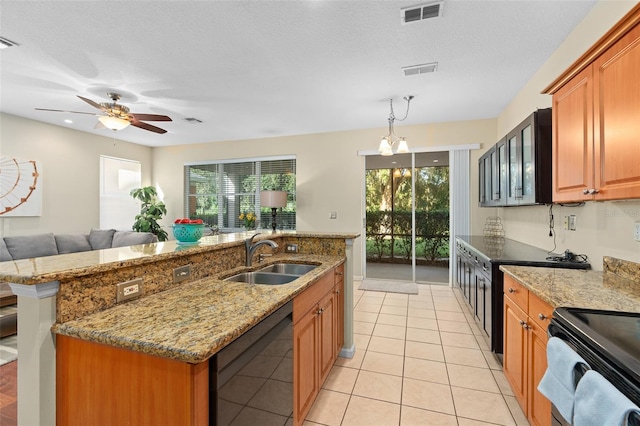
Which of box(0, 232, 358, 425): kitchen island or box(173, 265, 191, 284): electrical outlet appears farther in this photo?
box(173, 265, 191, 284): electrical outlet

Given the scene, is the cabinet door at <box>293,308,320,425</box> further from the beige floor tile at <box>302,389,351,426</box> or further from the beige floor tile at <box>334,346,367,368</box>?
the beige floor tile at <box>334,346,367,368</box>

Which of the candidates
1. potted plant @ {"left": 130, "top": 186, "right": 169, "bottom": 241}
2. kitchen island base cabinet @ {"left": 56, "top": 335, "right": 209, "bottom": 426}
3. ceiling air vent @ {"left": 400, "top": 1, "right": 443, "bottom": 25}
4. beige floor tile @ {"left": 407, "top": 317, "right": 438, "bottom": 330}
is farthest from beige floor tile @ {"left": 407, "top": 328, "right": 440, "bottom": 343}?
potted plant @ {"left": 130, "top": 186, "right": 169, "bottom": 241}

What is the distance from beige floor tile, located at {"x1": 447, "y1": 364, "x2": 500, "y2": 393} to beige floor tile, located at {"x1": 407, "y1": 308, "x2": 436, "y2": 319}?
3.68ft

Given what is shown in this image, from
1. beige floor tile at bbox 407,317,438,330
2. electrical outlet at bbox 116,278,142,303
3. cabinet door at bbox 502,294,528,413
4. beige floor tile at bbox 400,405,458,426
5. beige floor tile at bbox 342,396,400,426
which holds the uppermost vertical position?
electrical outlet at bbox 116,278,142,303

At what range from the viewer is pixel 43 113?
4.32 m

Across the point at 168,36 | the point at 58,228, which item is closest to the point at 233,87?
the point at 168,36

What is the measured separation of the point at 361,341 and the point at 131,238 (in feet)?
13.0

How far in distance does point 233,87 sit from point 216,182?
3314 mm

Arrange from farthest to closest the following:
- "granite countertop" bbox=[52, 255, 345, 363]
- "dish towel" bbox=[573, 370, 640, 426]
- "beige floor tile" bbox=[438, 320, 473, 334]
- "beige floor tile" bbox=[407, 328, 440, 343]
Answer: "beige floor tile" bbox=[438, 320, 473, 334] < "beige floor tile" bbox=[407, 328, 440, 343] < "granite countertop" bbox=[52, 255, 345, 363] < "dish towel" bbox=[573, 370, 640, 426]

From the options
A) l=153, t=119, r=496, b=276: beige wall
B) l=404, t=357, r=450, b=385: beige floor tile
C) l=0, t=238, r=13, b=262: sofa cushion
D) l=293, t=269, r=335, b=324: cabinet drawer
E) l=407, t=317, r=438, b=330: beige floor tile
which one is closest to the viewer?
l=293, t=269, r=335, b=324: cabinet drawer

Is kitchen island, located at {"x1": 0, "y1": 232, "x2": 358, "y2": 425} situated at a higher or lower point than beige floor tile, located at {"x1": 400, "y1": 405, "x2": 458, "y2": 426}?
higher

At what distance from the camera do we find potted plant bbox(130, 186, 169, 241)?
224 inches

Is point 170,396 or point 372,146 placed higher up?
point 372,146

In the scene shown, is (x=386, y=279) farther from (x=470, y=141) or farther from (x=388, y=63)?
(x=388, y=63)
